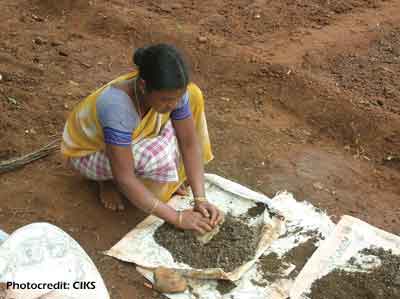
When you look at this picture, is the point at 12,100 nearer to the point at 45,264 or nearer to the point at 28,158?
the point at 28,158

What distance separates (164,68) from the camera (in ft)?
6.68

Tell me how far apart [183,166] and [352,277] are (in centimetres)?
98

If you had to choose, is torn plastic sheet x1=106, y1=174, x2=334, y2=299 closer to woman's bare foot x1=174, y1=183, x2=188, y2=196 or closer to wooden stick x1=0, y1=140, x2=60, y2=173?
woman's bare foot x1=174, y1=183, x2=188, y2=196

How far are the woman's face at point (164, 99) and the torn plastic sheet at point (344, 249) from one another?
0.95 metres

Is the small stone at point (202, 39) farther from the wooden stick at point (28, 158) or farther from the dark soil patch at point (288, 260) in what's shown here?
the dark soil patch at point (288, 260)

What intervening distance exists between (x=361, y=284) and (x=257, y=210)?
630 millimetres

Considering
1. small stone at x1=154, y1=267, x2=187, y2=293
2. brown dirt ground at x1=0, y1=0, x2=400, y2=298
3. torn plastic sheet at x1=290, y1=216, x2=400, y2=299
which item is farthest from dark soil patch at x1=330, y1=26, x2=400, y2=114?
small stone at x1=154, y1=267, x2=187, y2=293

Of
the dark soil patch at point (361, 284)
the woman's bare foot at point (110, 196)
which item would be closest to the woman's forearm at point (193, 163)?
the woman's bare foot at point (110, 196)

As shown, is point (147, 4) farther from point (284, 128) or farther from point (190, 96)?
point (190, 96)

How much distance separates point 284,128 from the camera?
11.3ft

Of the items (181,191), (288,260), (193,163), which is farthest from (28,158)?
(288,260)

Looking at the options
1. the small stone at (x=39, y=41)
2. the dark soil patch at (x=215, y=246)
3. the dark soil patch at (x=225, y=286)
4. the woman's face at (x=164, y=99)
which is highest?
the woman's face at (x=164, y=99)

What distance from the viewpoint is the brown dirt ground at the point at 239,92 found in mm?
2805

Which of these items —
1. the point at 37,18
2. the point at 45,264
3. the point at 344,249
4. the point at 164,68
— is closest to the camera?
the point at 45,264
